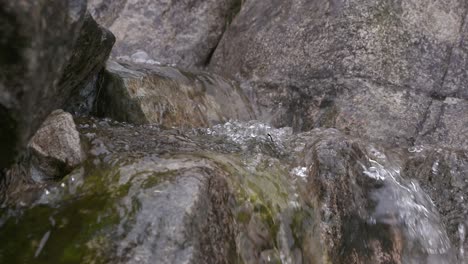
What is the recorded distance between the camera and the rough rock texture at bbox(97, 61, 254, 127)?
4230 mm

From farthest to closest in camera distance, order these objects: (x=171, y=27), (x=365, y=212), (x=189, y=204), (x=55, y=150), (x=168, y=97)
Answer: (x=171, y=27), (x=168, y=97), (x=365, y=212), (x=55, y=150), (x=189, y=204)

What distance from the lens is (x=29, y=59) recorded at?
1905 mm

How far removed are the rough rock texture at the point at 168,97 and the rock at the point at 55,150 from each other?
1159 mm

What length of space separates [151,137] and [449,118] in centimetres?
272

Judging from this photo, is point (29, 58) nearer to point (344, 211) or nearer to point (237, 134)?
point (344, 211)

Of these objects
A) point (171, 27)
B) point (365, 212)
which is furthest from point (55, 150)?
point (171, 27)

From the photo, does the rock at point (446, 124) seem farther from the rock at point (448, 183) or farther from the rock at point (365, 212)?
the rock at point (365, 212)

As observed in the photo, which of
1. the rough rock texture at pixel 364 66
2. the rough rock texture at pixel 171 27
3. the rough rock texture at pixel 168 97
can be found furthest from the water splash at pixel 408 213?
the rough rock texture at pixel 171 27

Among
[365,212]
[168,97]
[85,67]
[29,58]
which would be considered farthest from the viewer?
[168,97]

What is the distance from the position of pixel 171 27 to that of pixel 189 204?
4304 mm

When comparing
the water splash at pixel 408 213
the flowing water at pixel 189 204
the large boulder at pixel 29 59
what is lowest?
the water splash at pixel 408 213

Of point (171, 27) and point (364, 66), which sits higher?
point (364, 66)

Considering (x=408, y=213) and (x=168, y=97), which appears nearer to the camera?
(x=408, y=213)

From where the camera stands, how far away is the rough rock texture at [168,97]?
423 centimetres
